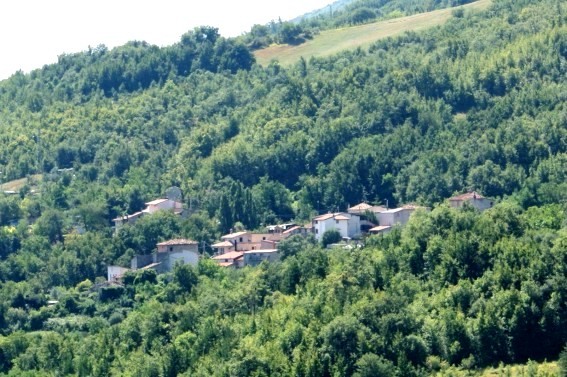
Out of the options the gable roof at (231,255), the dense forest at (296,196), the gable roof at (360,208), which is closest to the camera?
the dense forest at (296,196)

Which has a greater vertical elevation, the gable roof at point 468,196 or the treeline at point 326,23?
the treeline at point 326,23

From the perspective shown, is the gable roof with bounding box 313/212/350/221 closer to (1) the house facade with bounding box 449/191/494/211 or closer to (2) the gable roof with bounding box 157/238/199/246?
(1) the house facade with bounding box 449/191/494/211

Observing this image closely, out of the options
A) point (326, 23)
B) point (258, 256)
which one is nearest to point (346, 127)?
point (258, 256)

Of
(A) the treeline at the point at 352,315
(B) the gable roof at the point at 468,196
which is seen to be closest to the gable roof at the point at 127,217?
(A) the treeline at the point at 352,315

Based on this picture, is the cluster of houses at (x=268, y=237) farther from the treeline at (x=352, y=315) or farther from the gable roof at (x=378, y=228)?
the treeline at (x=352, y=315)

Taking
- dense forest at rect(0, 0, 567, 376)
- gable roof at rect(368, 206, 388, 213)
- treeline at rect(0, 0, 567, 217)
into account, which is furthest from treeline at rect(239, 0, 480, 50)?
gable roof at rect(368, 206, 388, 213)
